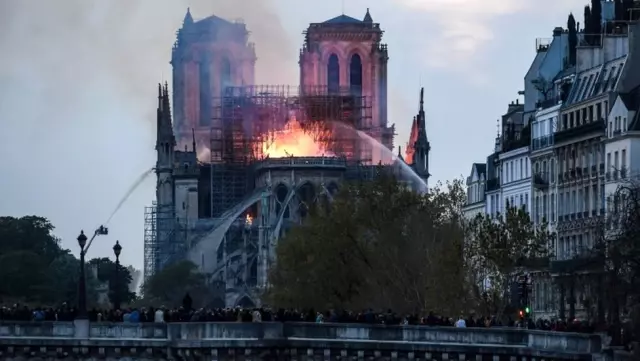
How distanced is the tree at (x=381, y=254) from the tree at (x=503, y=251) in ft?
3.37

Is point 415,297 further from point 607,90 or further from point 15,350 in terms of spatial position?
point 15,350

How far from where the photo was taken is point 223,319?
349ft

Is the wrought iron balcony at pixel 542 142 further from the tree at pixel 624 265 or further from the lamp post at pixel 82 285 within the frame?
the lamp post at pixel 82 285

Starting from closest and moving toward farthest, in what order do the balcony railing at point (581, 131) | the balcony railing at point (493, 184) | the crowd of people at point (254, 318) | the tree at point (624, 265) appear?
the tree at point (624, 265), the crowd of people at point (254, 318), the balcony railing at point (581, 131), the balcony railing at point (493, 184)

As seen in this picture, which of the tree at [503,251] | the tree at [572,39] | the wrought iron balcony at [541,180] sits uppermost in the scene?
the tree at [572,39]

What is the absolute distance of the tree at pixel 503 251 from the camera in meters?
123

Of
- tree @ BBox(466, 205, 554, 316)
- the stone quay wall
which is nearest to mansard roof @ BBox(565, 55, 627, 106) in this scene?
tree @ BBox(466, 205, 554, 316)

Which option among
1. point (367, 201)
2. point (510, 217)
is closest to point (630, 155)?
point (510, 217)

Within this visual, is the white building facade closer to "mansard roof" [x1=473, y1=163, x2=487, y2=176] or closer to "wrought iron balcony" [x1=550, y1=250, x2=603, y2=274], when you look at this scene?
"wrought iron balcony" [x1=550, y1=250, x2=603, y2=274]

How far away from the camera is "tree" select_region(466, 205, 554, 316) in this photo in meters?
123

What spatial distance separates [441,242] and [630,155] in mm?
8198

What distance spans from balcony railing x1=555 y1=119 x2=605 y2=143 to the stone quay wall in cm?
3549

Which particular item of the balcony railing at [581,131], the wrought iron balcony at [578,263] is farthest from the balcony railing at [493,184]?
the wrought iron balcony at [578,263]

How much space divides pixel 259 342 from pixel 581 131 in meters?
40.4
